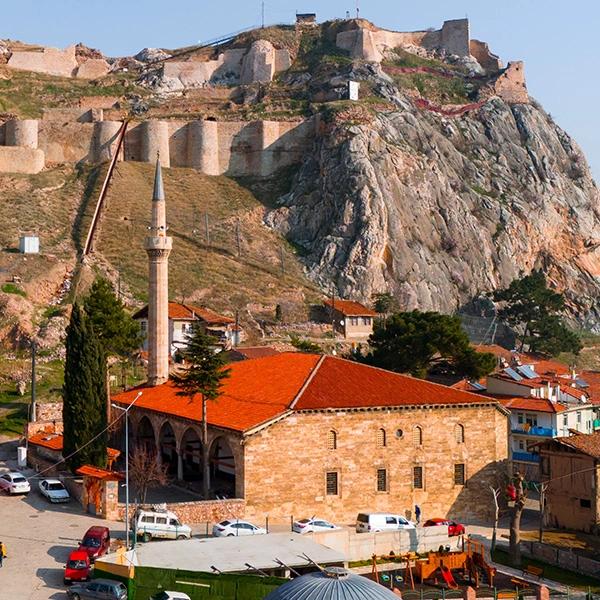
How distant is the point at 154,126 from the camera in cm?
10881

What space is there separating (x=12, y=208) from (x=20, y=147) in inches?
389

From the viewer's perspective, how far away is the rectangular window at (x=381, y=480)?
4656cm

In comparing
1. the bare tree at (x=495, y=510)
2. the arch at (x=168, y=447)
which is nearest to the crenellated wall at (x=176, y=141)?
the arch at (x=168, y=447)

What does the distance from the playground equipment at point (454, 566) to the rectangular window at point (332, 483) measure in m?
6.61

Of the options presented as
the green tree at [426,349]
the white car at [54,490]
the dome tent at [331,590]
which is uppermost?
the green tree at [426,349]

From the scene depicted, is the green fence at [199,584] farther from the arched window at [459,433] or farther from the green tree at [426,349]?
the green tree at [426,349]

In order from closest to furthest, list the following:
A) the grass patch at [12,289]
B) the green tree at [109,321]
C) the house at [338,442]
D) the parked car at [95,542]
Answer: the parked car at [95,542], the house at [338,442], the green tree at [109,321], the grass patch at [12,289]

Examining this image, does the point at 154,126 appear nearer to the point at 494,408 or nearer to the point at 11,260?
the point at 11,260

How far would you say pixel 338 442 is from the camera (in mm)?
45594

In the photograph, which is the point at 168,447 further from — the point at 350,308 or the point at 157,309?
the point at 350,308

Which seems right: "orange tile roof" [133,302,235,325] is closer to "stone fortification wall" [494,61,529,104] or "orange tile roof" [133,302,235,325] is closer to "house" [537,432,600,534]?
"house" [537,432,600,534]

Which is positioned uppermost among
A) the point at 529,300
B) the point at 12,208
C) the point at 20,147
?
the point at 20,147

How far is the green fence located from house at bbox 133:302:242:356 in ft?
137

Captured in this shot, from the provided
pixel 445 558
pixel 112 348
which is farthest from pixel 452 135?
pixel 445 558
